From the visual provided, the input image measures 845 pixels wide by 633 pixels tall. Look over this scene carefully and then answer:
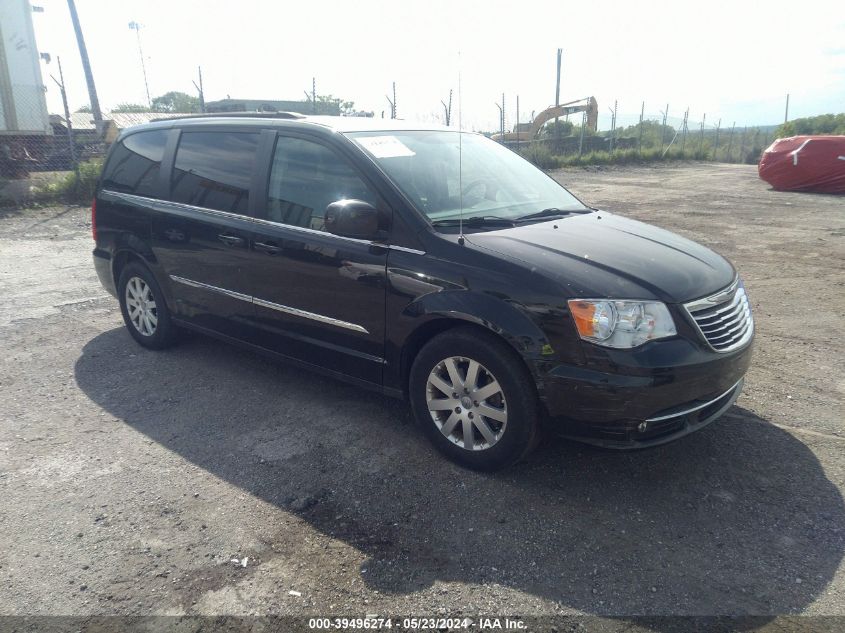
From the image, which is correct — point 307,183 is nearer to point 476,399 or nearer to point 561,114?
point 476,399

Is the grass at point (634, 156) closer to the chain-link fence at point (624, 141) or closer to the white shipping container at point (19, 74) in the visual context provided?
the chain-link fence at point (624, 141)

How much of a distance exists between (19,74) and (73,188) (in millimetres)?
2483

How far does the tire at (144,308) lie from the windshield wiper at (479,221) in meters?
2.68

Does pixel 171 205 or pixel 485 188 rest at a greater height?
pixel 485 188

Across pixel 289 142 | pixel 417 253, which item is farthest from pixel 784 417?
pixel 289 142

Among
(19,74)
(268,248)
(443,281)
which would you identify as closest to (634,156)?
(19,74)

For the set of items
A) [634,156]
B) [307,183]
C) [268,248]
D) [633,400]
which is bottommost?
[634,156]

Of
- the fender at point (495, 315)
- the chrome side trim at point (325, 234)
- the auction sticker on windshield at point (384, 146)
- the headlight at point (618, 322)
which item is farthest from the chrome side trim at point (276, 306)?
the headlight at point (618, 322)

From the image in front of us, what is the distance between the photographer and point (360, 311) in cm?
380

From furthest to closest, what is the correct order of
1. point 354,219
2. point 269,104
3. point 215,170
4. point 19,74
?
point 269,104 → point 19,74 → point 215,170 → point 354,219

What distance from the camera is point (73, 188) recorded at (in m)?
14.2

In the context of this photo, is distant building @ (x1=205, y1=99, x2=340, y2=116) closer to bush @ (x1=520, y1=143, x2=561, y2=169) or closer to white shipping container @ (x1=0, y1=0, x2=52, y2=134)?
white shipping container @ (x1=0, y1=0, x2=52, y2=134)

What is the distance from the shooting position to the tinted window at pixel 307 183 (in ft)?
12.8

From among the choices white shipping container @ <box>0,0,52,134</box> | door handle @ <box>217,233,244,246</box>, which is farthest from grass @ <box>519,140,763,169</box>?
door handle @ <box>217,233,244,246</box>
